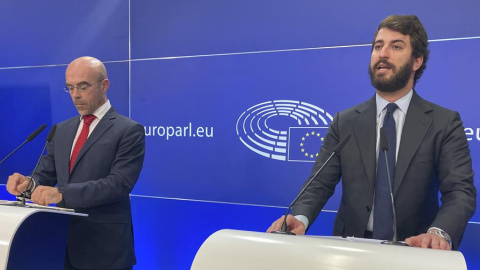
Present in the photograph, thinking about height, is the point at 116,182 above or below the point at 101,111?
below

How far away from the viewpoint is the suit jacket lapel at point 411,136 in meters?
2.09

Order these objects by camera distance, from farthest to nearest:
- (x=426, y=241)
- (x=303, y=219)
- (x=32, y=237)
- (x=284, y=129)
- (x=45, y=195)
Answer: (x=284, y=129) < (x=45, y=195) < (x=32, y=237) < (x=303, y=219) < (x=426, y=241)

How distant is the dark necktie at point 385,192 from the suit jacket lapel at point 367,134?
30 mm

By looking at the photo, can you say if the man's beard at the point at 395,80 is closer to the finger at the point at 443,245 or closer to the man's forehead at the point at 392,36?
the man's forehead at the point at 392,36

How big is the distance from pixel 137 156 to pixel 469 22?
205 cm

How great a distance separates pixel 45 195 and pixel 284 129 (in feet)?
5.45

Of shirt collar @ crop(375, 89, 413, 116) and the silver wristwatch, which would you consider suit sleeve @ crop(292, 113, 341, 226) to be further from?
the silver wristwatch

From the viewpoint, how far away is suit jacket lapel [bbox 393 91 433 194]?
2090 mm

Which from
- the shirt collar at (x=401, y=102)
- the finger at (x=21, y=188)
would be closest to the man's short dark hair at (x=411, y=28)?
the shirt collar at (x=401, y=102)

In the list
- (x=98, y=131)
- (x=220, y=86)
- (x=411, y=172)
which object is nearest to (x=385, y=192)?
(x=411, y=172)

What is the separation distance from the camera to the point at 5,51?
4918 mm

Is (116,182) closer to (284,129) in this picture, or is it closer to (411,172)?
(284,129)

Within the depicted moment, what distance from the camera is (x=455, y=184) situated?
1.97 metres

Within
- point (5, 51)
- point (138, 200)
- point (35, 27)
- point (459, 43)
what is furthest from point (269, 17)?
point (5, 51)
